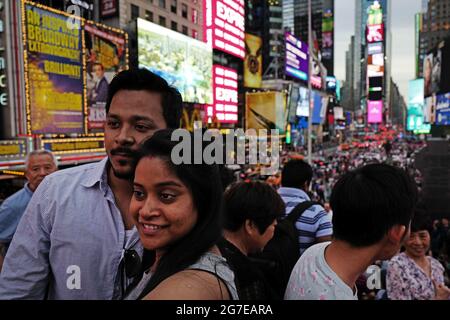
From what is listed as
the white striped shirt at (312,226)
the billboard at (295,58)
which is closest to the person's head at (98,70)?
the white striped shirt at (312,226)

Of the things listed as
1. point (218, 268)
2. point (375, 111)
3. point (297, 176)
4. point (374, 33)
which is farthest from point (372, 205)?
point (374, 33)

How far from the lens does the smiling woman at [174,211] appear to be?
4.64ft

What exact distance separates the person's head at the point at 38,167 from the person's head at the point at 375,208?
12.4 ft

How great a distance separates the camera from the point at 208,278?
51.0 inches

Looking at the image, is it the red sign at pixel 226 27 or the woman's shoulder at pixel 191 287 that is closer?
the woman's shoulder at pixel 191 287

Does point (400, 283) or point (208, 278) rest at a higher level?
point (208, 278)

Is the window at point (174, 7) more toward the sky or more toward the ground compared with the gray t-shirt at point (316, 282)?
more toward the sky

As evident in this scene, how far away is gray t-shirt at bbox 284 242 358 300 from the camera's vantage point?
1.71m

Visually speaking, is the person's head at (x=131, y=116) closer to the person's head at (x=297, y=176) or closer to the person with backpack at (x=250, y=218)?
the person with backpack at (x=250, y=218)

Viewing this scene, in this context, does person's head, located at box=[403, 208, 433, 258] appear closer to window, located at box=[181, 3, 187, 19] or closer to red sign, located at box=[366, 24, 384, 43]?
window, located at box=[181, 3, 187, 19]

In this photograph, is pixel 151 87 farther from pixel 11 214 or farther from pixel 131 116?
pixel 11 214

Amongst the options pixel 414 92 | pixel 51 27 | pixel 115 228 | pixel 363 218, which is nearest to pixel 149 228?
pixel 115 228

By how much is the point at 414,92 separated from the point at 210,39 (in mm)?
55586

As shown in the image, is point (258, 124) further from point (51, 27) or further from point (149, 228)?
point (149, 228)
